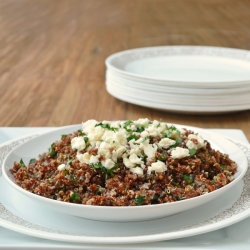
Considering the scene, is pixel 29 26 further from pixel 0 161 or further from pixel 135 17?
pixel 0 161

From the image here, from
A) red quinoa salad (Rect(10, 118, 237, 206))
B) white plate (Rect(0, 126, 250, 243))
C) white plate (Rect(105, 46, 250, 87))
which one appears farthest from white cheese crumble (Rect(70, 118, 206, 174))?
white plate (Rect(105, 46, 250, 87))

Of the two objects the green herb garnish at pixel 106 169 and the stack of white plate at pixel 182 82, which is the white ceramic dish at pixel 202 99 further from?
the green herb garnish at pixel 106 169

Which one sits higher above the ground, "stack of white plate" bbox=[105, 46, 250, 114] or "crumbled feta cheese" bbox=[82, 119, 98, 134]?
"crumbled feta cheese" bbox=[82, 119, 98, 134]

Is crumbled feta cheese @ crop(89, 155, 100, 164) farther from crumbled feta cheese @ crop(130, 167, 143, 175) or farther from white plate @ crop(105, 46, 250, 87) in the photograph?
white plate @ crop(105, 46, 250, 87)

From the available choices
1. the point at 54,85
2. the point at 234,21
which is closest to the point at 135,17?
the point at 234,21

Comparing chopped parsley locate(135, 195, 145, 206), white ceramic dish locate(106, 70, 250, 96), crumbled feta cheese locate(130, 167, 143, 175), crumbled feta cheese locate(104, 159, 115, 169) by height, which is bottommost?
white ceramic dish locate(106, 70, 250, 96)
